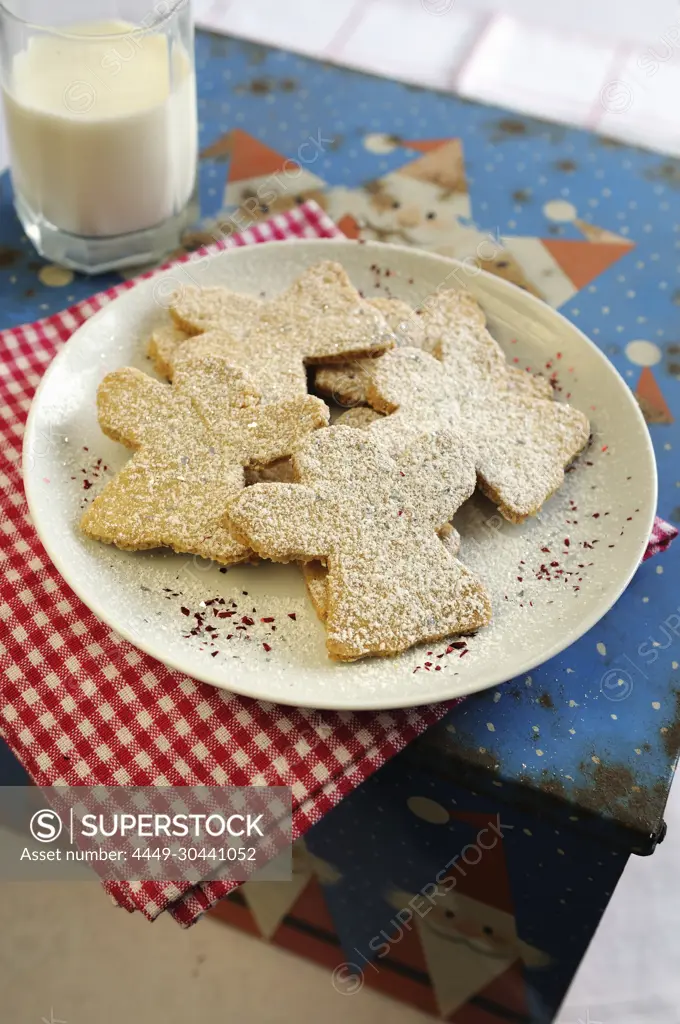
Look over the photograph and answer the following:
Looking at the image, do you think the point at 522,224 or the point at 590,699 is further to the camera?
the point at 522,224

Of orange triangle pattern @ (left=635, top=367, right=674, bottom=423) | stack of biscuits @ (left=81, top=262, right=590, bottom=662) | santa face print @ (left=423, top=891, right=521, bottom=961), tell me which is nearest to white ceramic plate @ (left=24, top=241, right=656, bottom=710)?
stack of biscuits @ (left=81, top=262, right=590, bottom=662)

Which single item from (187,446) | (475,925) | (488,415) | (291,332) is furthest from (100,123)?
(475,925)

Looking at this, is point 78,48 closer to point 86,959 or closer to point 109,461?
point 109,461

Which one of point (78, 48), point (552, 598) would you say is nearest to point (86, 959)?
point (552, 598)

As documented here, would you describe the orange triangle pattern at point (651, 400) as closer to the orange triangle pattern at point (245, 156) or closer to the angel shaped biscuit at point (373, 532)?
the angel shaped biscuit at point (373, 532)

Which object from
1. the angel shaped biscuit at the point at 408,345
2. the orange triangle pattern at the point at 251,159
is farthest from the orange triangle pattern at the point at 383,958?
the orange triangle pattern at the point at 251,159

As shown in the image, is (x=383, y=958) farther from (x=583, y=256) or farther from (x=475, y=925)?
(x=583, y=256)

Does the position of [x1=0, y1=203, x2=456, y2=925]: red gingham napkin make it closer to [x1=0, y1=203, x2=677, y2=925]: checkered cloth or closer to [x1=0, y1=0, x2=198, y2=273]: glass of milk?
[x1=0, y1=203, x2=677, y2=925]: checkered cloth
